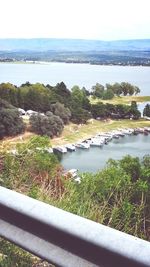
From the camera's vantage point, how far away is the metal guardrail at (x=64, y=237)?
1.41 meters

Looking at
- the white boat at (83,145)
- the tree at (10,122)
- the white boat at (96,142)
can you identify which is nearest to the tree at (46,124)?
the tree at (10,122)

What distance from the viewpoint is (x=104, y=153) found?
4803 cm

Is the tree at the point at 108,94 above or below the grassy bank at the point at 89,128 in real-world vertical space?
above

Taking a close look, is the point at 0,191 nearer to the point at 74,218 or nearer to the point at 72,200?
the point at 74,218

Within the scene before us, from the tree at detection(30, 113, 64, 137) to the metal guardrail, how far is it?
46468 millimetres

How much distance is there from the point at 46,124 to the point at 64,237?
49931 millimetres

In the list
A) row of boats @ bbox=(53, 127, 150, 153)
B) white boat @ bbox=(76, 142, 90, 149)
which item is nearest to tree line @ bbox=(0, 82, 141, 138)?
row of boats @ bbox=(53, 127, 150, 153)

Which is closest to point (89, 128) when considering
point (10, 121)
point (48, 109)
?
point (48, 109)

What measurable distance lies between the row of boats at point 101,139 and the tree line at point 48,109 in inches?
95.9

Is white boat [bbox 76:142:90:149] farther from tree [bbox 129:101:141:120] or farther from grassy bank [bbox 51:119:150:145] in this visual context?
tree [bbox 129:101:141:120]

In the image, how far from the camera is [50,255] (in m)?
1.61

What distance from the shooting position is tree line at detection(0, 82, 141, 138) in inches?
1908

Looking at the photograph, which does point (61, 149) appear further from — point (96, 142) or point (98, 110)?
point (98, 110)

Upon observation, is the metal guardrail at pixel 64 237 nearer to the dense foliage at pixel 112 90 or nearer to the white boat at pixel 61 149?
the white boat at pixel 61 149
